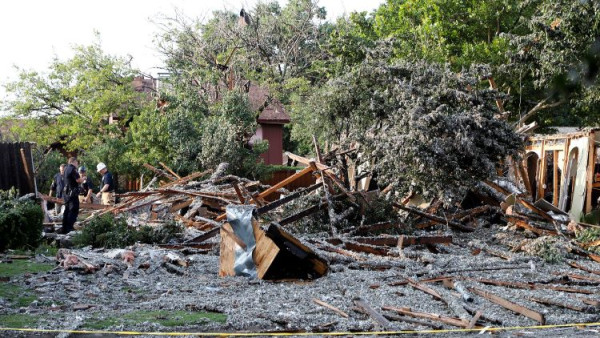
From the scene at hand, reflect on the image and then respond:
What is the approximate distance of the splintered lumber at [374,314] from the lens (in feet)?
22.6

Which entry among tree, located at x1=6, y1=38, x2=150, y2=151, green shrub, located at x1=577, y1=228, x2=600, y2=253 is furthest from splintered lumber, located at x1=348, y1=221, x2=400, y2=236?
tree, located at x1=6, y1=38, x2=150, y2=151

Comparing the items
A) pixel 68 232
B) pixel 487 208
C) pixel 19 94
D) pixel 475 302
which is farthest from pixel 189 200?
pixel 19 94

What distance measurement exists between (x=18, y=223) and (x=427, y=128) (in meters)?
8.37

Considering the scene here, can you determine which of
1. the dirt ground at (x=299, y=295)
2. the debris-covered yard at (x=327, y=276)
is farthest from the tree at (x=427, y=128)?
the dirt ground at (x=299, y=295)

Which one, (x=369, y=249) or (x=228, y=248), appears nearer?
(x=228, y=248)

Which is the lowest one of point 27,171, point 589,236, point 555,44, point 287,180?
point 589,236

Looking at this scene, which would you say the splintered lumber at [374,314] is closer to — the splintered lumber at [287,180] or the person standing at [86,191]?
the splintered lumber at [287,180]

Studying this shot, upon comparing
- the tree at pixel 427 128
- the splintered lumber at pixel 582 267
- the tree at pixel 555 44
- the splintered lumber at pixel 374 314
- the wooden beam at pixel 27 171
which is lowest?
the splintered lumber at pixel 582 267

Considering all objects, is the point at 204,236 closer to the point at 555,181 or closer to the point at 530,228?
the point at 530,228

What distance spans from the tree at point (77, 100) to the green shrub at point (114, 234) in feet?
68.4

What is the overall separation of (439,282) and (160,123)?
18.2m

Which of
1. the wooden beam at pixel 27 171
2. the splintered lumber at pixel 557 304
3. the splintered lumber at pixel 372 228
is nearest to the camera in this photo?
the splintered lumber at pixel 557 304

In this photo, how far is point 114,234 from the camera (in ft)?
42.1

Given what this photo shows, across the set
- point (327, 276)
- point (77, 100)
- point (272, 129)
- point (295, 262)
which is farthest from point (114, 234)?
point (272, 129)
